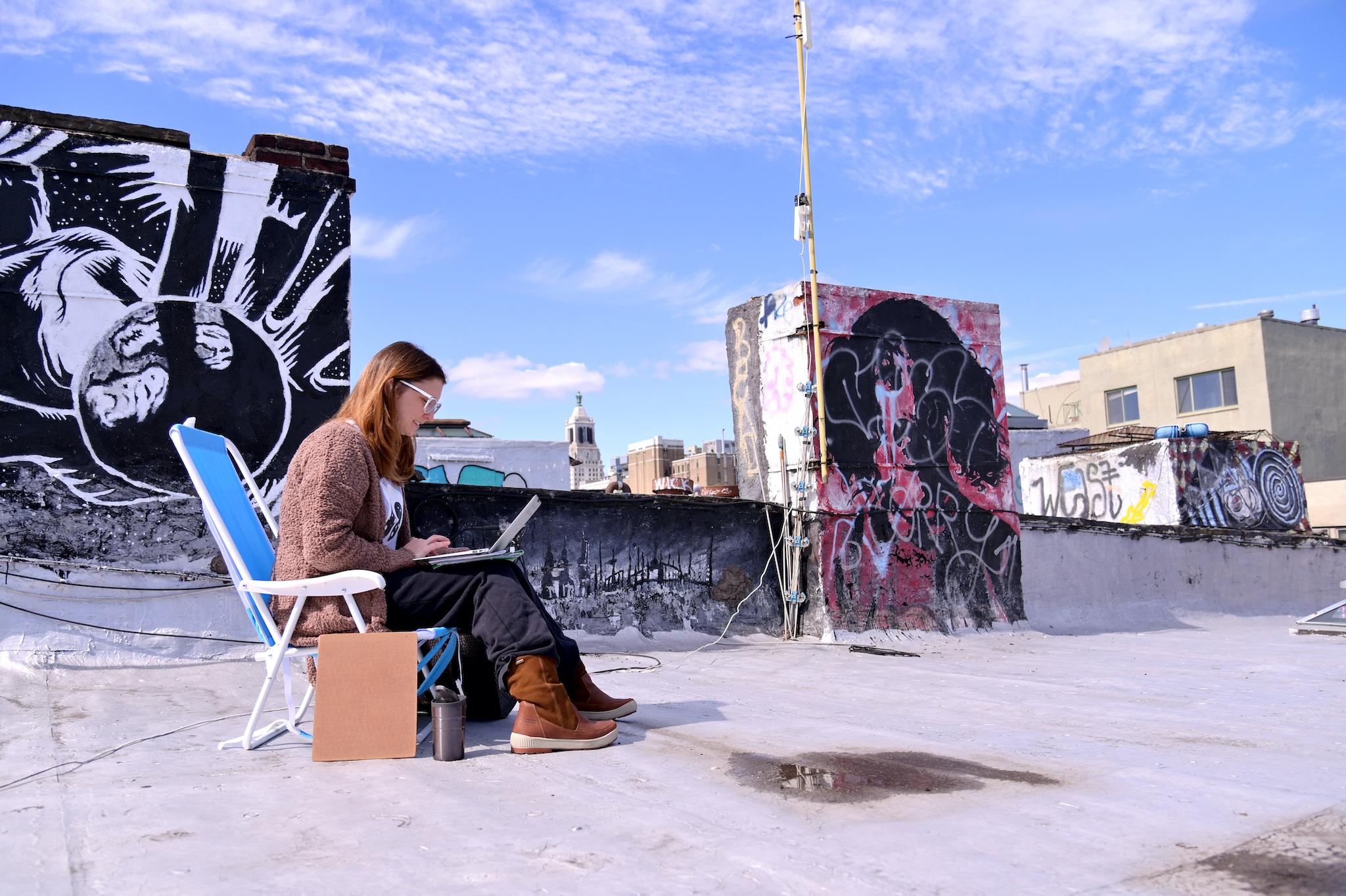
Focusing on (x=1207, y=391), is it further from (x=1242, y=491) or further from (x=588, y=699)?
(x=588, y=699)

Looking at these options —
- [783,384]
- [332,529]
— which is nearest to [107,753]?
[332,529]

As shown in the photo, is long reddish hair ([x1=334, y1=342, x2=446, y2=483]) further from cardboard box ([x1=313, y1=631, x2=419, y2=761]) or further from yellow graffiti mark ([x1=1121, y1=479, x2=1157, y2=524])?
yellow graffiti mark ([x1=1121, y1=479, x2=1157, y2=524])

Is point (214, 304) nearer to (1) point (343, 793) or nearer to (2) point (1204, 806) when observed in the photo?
(1) point (343, 793)

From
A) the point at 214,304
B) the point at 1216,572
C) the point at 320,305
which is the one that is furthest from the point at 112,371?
the point at 1216,572

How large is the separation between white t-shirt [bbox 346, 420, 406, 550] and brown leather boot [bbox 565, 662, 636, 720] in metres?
0.84

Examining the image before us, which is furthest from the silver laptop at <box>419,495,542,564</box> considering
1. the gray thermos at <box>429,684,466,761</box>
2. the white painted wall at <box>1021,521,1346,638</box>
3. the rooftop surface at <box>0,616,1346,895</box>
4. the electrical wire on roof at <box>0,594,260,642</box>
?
the white painted wall at <box>1021,521,1346,638</box>

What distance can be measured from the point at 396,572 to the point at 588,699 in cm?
88

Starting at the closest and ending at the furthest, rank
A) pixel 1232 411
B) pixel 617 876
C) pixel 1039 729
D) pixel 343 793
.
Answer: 1. pixel 617 876
2. pixel 343 793
3. pixel 1039 729
4. pixel 1232 411

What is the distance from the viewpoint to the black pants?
3.35 m

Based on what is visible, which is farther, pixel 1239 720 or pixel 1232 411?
pixel 1232 411

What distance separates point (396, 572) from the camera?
348 centimetres

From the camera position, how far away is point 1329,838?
2174 millimetres

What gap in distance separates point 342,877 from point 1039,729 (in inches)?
105

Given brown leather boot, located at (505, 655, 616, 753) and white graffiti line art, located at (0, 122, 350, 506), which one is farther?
Result: white graffiti line art, located at (0, 122, 350, 506)
